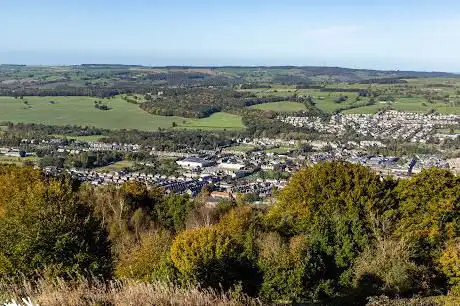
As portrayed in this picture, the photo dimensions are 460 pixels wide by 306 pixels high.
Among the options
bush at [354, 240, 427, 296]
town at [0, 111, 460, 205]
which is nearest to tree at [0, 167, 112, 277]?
bush at [354, 240, 427, 296]

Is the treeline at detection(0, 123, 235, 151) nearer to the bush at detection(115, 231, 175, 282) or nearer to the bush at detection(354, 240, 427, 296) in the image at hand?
the bush at detection(115, 231, 175, 282)

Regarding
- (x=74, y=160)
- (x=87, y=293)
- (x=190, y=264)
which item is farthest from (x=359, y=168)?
(x=74, y=160)

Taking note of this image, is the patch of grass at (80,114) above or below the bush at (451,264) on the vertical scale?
below

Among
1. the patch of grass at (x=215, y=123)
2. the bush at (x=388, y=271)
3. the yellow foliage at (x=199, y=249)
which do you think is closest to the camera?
the yellow foliage at (x=199, y=249)

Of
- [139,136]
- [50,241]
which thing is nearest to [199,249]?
[50,241]

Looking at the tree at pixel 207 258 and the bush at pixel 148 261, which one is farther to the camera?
the bush at pixel 148 261

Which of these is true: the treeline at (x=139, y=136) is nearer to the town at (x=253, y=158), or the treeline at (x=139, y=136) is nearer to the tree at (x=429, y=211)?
the town at (x=253, y=158)

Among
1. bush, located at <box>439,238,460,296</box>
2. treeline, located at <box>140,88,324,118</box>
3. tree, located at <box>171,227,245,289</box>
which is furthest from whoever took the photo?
treeline, located at <box>140,88,324,118</box>

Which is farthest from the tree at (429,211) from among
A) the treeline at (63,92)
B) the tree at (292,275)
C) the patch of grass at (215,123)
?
the treeline at (63,92)

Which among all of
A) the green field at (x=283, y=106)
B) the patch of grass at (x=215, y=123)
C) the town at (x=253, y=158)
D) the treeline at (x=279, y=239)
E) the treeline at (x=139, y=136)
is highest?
the treeline at (x=279, y=239)
